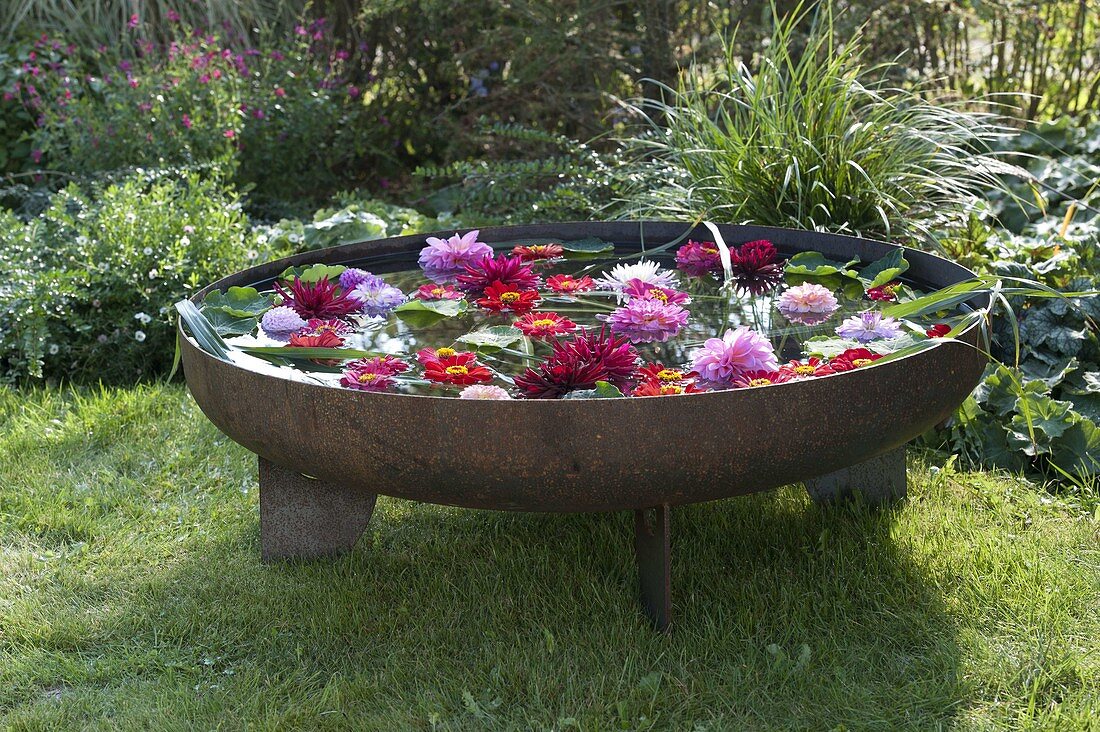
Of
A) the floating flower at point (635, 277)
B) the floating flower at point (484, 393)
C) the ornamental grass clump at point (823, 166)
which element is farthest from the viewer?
the ornamental grass clump at point (823, 166)

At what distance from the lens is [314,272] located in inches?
100.0

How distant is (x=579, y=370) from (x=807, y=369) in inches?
16.1

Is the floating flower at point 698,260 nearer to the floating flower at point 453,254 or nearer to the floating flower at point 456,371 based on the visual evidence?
the floating flower at point 453,254

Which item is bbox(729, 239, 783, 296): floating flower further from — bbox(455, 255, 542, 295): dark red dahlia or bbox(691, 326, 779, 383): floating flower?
bbox(691, 326, 779, 383): floating flower

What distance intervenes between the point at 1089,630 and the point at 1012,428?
0.80 meters

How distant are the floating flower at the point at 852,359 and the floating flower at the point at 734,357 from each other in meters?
0.11

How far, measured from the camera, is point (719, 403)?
1675 mm

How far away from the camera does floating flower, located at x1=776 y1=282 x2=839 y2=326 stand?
7.50ft

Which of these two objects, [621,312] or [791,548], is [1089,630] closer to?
[791,548]

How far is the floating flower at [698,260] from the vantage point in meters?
2.68

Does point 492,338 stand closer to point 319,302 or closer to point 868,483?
point 319,302

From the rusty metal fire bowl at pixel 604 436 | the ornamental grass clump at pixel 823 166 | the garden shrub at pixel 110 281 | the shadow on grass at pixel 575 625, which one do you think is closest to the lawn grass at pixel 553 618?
the shadow on grass at pixel 575 625

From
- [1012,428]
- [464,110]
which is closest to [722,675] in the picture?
[1012,428]

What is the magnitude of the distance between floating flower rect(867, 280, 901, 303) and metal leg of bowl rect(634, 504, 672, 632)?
788mm
